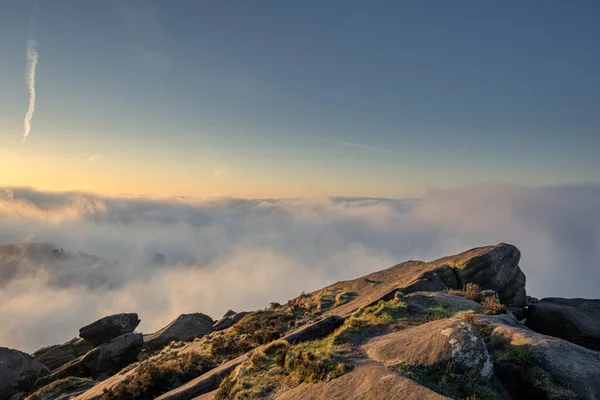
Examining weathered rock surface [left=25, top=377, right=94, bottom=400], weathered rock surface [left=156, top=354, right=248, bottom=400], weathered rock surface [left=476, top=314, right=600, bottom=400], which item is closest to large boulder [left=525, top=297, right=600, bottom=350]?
weathered rock surface [left=476, top=314, right=600, bottom=400]

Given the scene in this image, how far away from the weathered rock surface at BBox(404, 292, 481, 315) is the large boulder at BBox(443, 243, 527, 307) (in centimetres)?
1344

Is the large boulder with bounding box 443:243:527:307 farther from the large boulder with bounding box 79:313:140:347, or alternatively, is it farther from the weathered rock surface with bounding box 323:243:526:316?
the large boulder with bounding box 79:313:140:347

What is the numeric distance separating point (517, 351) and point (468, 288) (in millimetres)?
14393

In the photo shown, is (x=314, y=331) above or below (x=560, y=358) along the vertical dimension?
below

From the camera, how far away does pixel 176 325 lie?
160 feet

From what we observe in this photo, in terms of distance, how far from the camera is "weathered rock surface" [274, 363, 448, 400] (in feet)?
32.1

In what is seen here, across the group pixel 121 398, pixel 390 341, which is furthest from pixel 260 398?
pixel 121 398

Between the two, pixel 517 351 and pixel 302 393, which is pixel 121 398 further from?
pixel 517 351

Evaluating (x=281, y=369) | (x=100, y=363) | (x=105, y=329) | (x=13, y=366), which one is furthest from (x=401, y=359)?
(x=13, y=366)

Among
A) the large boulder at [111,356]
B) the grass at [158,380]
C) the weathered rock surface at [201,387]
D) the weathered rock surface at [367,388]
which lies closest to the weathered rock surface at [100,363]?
the large boulder at [111,356]

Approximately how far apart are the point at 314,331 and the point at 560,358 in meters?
11.2

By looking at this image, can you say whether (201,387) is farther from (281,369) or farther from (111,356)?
(111,356)

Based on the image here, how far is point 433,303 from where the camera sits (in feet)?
72.3

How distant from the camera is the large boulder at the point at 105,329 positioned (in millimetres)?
42625
